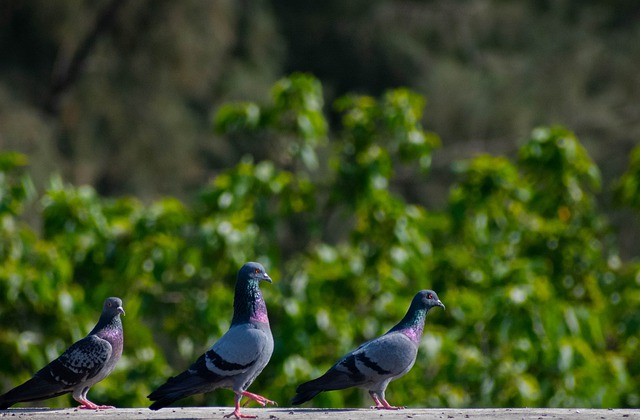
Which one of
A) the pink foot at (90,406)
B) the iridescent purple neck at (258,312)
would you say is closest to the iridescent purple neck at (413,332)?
the iridescent purple neck at (258,312)

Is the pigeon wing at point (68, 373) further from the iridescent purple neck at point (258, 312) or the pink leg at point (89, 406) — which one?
the iridescent purple neck at point (258, 312)

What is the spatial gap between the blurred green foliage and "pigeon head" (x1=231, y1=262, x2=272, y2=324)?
2695 millimetres

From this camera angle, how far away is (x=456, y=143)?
18.3 m

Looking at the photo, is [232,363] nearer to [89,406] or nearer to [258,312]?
[258,312]

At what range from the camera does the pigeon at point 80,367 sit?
4.70 meters

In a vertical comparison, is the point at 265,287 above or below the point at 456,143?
above

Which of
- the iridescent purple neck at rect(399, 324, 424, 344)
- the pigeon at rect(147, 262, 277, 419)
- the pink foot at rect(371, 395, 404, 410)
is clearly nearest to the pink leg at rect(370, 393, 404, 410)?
the pink foot at rect(371, 395, 404, 410)

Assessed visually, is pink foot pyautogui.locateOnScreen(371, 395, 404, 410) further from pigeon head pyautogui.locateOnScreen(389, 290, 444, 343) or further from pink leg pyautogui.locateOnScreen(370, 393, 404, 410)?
pigeon head pyautogui.locateOnScreen(389, 290, 444, 343)

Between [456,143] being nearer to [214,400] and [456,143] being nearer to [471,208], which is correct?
[471,208]

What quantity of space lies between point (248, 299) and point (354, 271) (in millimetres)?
3785

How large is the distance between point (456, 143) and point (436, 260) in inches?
383

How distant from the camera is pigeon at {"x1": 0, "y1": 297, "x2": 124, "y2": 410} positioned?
4.70 metres

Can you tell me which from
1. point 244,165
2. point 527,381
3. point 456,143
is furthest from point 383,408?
point 456,143

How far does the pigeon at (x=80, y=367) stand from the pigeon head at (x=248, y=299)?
515mm
